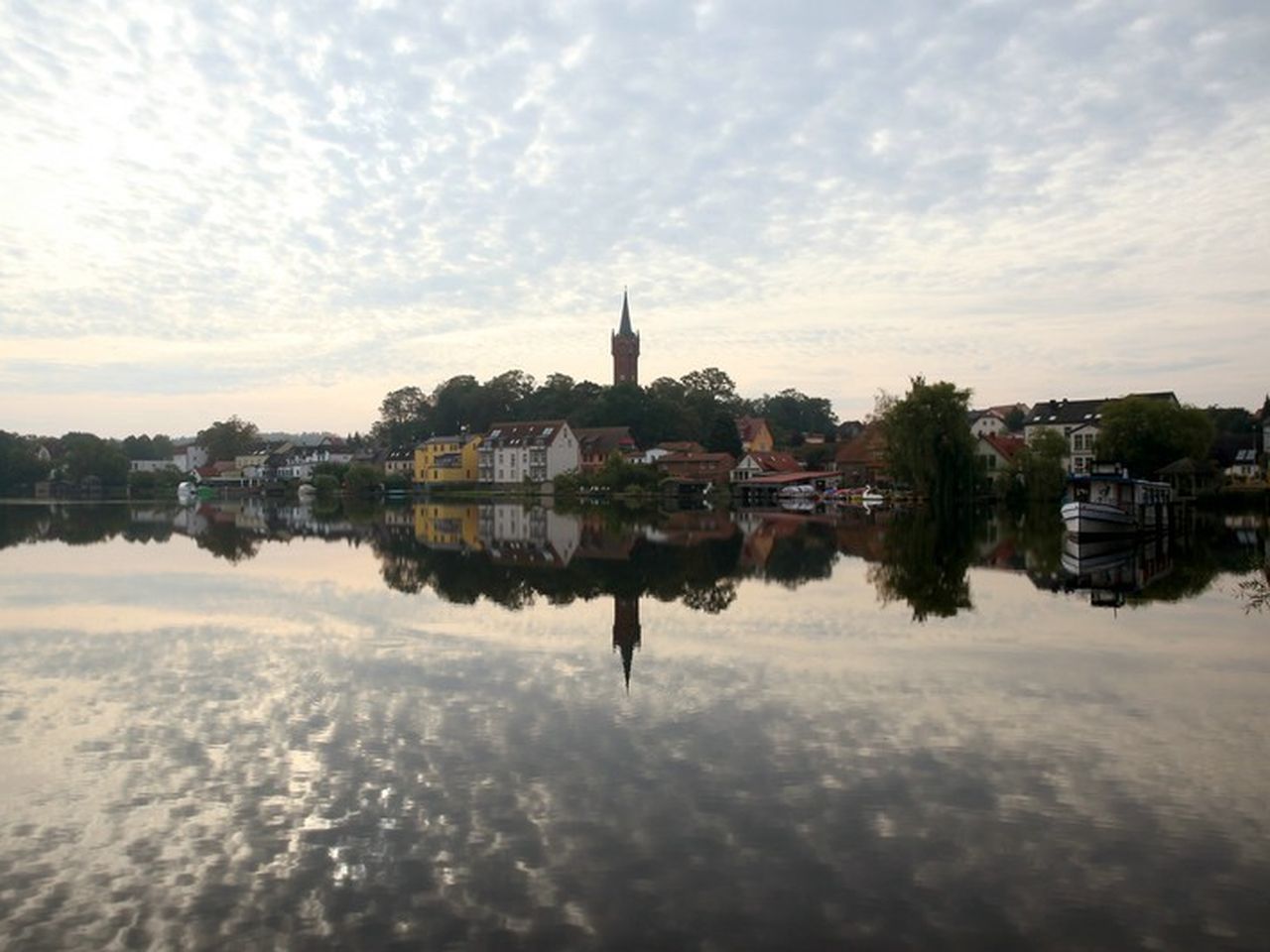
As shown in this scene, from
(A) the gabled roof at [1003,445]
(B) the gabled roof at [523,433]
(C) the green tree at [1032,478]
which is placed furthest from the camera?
(B) the gabled roof at [523,433]

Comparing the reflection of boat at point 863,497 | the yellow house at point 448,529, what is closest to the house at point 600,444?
the reflection of boat at point 863,497

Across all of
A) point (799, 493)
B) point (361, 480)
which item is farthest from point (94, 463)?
point (799, 493)

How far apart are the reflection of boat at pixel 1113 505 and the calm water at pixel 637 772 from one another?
1718cm

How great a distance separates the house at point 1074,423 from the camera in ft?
287

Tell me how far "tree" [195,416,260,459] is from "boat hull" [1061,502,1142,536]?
145483mm

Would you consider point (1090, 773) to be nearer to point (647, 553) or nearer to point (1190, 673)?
point (1190, 673)

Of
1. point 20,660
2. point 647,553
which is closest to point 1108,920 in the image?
point 20,660

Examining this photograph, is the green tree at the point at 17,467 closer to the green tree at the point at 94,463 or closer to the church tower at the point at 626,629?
the green tree at the point at 94,463

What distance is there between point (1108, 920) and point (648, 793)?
4021 millimetres

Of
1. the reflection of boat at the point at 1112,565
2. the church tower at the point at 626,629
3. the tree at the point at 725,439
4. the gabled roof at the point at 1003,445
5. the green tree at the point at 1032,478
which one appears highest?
the tree at the point at 725,439

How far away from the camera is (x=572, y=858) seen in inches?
324

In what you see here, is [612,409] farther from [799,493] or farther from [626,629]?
[626,629]

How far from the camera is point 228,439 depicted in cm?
16600

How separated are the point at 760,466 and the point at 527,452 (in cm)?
2730
